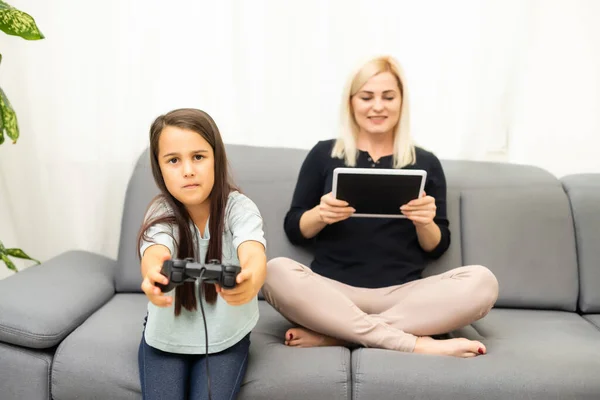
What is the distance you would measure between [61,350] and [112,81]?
103 centimetres

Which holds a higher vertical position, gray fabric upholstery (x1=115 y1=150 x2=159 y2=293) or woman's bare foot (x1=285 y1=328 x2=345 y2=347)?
gray fabric upholstery (x1=115 y1=150 x2=159 y2=293)

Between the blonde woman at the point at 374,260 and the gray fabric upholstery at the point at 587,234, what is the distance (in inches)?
17.4

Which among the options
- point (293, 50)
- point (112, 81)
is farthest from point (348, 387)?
point (112, 81)

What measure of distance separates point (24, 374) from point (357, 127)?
3.50 feet

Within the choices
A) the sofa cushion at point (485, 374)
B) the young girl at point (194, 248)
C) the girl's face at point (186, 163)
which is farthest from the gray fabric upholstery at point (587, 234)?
the girl's face at point (186, 163)

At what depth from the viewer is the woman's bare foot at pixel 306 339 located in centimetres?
142

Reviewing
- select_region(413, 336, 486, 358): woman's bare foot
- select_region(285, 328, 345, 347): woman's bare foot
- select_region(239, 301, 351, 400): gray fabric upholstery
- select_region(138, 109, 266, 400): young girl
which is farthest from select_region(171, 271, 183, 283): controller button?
select_region(413, 336, 486, 358): woman's bare foot

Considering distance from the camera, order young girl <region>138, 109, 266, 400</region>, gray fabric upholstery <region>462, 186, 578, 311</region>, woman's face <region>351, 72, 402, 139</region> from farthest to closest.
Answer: gray fabric upholstery <region>462, 186, 578, 311</region>, woman's face <region>351, 72, 402, 139</region>, young girl <region>138, 109, 266, 400</region>

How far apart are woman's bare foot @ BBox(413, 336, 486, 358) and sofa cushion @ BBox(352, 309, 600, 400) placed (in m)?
0.02

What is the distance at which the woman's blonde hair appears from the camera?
1.64 meters

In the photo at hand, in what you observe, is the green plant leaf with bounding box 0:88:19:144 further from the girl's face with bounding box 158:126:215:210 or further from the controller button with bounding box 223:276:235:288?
the controller button with bounding box 223:276:235:288

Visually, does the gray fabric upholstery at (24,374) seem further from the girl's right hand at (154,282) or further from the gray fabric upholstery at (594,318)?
the gray fabric upholstery at (594,318)

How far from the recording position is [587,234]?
5.93 feet

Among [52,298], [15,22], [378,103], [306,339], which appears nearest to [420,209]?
[378,103]
